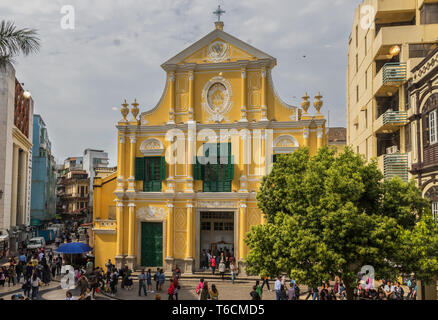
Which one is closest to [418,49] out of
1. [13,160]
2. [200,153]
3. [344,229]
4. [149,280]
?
[200,153]

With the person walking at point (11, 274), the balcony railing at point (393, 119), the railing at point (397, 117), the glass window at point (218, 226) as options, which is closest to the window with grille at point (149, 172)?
the glass window at point (218, 226)

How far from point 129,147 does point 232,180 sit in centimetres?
735

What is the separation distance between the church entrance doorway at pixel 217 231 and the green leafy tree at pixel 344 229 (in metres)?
11.0

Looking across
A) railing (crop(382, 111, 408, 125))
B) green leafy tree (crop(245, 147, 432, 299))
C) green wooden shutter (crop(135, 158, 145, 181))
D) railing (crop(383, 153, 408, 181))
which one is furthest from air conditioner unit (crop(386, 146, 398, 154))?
green wooden shutter (crop(135, 158, 145, 181))

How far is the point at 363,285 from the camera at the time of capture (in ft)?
55.8

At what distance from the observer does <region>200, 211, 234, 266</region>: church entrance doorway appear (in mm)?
25766

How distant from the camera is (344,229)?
12391mm

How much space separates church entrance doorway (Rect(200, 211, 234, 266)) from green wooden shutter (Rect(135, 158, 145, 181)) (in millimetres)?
4613

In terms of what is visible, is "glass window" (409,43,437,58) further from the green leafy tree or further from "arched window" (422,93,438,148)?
the green leafy tree

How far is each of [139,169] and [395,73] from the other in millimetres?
16821

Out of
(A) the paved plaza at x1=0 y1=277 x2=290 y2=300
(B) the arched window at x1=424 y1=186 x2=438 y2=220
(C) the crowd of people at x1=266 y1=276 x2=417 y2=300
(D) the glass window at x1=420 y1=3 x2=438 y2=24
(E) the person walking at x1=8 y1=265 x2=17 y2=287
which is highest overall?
(D) the glass window at x1=420 y1=3 x2=438 y2=24

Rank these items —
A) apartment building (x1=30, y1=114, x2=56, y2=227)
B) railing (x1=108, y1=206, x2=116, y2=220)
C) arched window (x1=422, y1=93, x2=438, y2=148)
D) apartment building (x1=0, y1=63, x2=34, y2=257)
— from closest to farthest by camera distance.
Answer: arched window (x1=422, y1=93, x2=438, y2=148)
railing (x1=108, y1=206, x2=116, y2=220)
apartment building (x1=0, y1=63, x2=34, y2=257)
apartment building (x1=30, y1=114, x2=56, y2=227)
